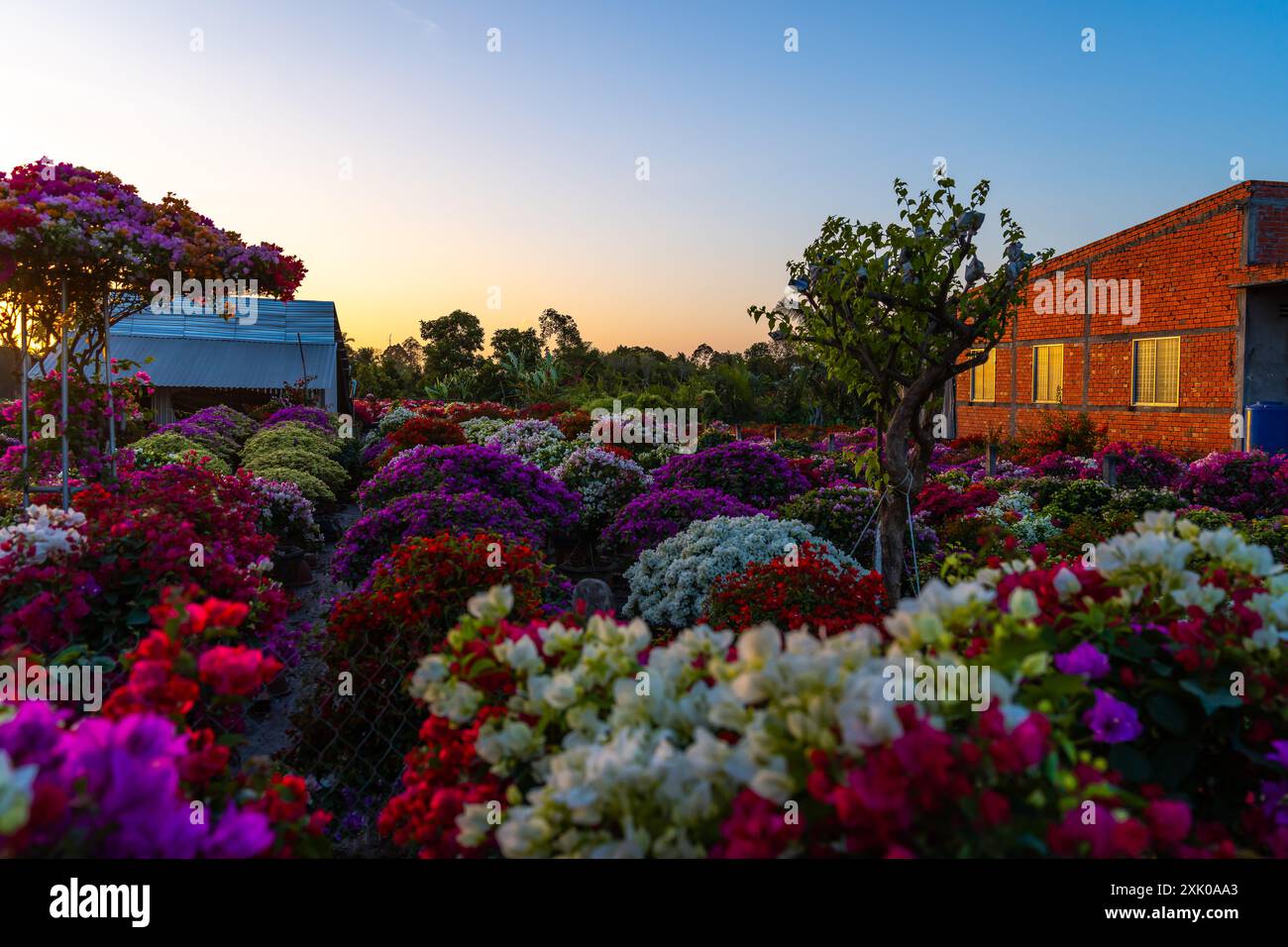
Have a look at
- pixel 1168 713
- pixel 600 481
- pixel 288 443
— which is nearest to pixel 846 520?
pixel 600 481

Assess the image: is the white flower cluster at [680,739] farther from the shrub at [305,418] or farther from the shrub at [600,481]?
the shrub at [305,418]

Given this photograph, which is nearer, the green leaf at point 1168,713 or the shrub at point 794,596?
the green leaf at point 1168,713

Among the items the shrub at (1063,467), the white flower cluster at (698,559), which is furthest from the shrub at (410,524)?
the shrub at (1063,467)

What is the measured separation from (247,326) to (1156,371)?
27926 millimetres

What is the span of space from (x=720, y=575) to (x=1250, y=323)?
1583 cm

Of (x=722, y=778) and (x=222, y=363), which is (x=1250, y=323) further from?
(x=222, y=363)

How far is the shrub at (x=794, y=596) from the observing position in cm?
475

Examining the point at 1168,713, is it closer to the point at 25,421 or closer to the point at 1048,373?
the point at 25,421

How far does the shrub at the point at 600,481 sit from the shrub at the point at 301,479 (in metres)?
3.33

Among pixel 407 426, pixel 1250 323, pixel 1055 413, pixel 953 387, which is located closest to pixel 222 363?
pixel 407 426

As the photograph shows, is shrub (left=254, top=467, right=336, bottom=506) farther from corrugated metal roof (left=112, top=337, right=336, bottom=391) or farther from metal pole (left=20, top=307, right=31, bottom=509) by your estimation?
corrugated metal roof (left=112, top=337, right=336, bottom=391)

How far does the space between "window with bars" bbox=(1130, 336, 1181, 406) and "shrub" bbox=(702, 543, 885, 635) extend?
1607cm

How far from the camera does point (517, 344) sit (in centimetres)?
4653
